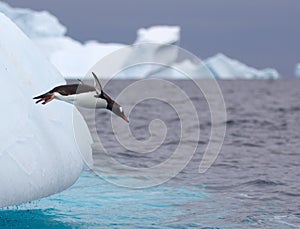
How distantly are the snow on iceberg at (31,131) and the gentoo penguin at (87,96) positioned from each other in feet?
3.52

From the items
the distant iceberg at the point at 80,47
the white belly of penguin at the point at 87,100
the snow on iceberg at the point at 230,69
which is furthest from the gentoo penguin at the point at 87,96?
the snow on iceberg at the point at 230,69

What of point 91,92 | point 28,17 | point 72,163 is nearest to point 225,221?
point 72,163

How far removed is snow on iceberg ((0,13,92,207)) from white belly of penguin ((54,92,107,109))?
121cm

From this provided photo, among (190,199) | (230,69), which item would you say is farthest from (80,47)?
(190,199)

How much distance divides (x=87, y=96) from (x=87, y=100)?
0.03m

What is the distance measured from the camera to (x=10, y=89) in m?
5.79

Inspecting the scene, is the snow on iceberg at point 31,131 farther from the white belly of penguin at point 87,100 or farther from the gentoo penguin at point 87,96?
the white belly of penguin at point 87,100

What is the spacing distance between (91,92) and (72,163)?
2.20 meters

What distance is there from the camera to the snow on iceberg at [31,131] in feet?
17.4

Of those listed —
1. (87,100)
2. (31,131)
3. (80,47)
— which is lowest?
(31,131)

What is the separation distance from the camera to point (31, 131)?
5.68 meters

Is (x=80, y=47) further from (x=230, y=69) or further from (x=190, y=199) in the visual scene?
(x=190, y=199)

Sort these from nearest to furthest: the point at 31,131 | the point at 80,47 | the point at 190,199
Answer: the point at 31,131 → the point at 190,199 → the point at 80,47

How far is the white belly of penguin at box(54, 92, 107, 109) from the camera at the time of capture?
421 cm
